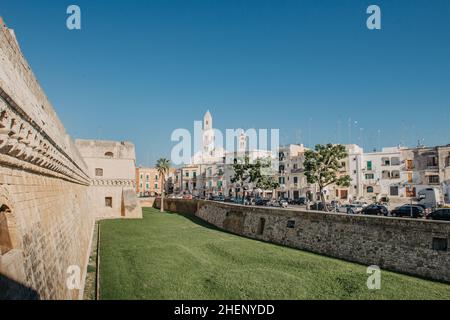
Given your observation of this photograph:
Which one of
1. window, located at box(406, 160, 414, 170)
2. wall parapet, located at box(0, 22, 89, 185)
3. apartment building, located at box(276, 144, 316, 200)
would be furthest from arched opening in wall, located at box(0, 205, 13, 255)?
apartment building, located at box(276, 144, 316, 200)

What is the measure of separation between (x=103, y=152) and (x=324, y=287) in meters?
31.9

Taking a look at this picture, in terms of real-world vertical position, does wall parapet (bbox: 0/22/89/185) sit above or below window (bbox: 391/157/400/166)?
below

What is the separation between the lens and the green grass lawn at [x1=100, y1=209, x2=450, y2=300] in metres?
13.5

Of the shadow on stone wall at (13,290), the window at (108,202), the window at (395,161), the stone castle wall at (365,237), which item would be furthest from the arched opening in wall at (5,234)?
the window at (395,161)

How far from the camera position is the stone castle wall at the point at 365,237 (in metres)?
15.3

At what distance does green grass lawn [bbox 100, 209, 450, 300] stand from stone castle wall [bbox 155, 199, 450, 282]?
80 cm

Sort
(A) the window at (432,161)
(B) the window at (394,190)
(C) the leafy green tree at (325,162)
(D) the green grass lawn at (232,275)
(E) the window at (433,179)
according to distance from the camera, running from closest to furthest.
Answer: (D) the green grass lawn at (232,275) < (C) the leafy green tree at (325,162) < (E) the window at (433,179) < (A) the window at (432,161) < (B) the window at (394,190)

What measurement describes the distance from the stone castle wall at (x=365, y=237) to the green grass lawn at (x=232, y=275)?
2.63 ft

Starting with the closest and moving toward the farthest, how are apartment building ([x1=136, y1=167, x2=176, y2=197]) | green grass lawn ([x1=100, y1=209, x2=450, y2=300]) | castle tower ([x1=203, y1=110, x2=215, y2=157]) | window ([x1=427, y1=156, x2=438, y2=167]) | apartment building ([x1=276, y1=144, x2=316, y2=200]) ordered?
green grass lawn ([x1=100, y1=209, x2=450, y2=300]), window ([x1=427, y1=156, x2=438, y2=167]), apartment building ([x1=276, y1=144, x2=316, y2=200]), apartment building ([x1=136, y1=167, x2=176, y2=197]), castle tower ([x1=203, y1=110, x2=215, y2=157])

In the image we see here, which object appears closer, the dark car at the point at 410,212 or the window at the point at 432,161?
the dark car at the point at 410,212

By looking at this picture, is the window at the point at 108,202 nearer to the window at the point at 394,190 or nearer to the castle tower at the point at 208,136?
the window at the point at 394,190

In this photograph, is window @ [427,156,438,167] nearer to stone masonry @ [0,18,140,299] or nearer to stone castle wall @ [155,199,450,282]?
stone castle wall @ [155,199,450,282]

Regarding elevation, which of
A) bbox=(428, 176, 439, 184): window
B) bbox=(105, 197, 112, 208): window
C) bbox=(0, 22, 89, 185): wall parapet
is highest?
bbox=(0, 22, 89, 185): wall parapet
